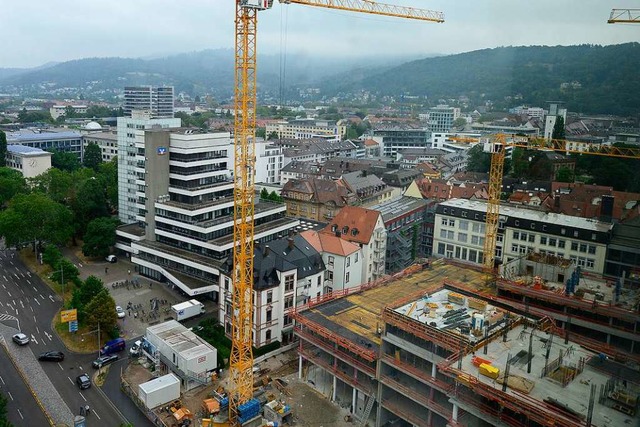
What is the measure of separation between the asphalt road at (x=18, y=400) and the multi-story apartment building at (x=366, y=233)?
1474cm

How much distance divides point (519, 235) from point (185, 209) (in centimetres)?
1703

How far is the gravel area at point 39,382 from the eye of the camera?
16562 millimetres

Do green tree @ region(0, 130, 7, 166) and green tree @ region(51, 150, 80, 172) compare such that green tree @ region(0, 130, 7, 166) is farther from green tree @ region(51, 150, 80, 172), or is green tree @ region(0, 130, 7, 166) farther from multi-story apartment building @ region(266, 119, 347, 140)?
multi-story apartment building @ region(266, 119, 347, 140)

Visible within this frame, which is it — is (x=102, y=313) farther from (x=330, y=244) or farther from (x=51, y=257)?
(x=330, y=244)

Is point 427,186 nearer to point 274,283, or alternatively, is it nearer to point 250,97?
point 274,283

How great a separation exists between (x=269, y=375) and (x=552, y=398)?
34.2 ft

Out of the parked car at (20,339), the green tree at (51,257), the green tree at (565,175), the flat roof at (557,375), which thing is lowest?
the parked car at (20,339)

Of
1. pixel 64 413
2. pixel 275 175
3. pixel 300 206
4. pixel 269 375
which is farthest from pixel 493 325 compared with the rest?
pixel 275 175

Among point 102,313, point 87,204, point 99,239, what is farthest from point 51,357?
point 87,204

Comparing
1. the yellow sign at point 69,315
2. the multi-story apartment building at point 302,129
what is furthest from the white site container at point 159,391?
the multi-story apartment building at point 302,129

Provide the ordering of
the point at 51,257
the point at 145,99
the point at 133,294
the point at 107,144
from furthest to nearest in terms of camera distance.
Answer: the point at 145,99
the point at 107,144
the point at 51,257
the point at 133,294

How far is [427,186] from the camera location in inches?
1485

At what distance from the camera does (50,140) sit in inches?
2110

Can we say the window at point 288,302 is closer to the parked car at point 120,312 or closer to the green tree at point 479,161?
the parked car at point 120,312
